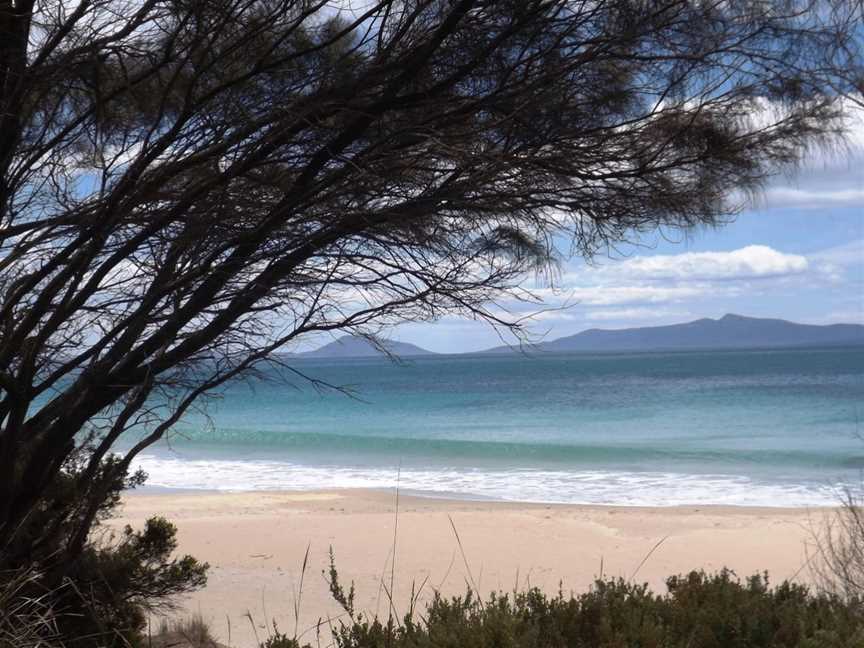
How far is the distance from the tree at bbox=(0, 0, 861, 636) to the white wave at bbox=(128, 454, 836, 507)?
41.2ft

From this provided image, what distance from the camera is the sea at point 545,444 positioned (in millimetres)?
17188

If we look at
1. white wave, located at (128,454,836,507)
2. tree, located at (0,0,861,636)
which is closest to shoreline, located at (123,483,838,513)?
white wave, located at (128,454,836,507)

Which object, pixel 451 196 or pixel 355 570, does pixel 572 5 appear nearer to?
pixel 451 196

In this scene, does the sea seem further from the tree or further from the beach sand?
the beach sand

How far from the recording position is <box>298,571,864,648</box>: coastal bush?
2.36m

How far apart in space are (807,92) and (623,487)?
14665 millimetres

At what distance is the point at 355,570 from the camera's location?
10078mm

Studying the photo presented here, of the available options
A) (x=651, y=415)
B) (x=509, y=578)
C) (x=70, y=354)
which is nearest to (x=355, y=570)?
(x=509, y=578)

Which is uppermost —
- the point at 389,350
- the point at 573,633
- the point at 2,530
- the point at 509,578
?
the point at 389,350

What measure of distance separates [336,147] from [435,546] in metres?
9.00

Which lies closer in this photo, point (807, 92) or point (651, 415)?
point (807, 92)

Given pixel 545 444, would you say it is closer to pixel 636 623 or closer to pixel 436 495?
pixel 436 495

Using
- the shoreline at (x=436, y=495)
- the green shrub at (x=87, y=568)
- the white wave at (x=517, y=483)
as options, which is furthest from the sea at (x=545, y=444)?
the green shrub at (x=87, y=568)

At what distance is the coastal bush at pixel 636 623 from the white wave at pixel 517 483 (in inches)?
499
